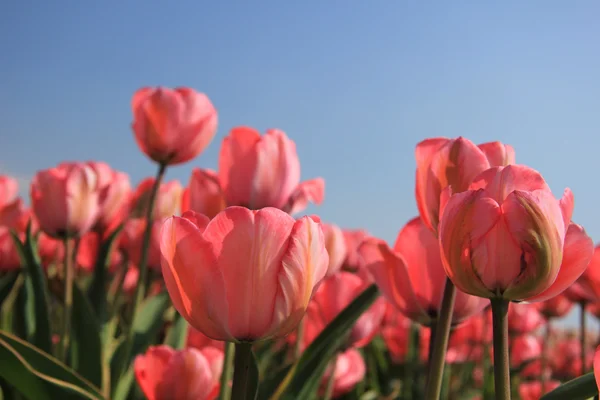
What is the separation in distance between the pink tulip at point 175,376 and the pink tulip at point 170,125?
573 mm

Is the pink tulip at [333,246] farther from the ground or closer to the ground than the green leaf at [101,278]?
farther from the ground

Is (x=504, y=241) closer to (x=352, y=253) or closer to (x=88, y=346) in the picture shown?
(x=88, y=346)

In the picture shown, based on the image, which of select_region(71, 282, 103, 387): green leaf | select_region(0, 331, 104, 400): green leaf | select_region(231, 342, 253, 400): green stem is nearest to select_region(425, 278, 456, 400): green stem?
select_region(231, 342, 253, 400): green stem

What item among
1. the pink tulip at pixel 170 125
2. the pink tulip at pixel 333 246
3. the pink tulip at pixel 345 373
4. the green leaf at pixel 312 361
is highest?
the pink tulip at pixel 170 125

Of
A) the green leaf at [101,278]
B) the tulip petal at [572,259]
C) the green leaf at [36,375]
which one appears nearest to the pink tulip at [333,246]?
the green leaf at [101,278]

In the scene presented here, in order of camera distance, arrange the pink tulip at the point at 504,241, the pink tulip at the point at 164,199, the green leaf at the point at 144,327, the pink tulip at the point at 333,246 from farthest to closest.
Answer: the pink tulip at the point at 164,199, the pink tulip at the point at 333,246, the green leaf at the point at 144,327, the pink tulip at the point at 504,241

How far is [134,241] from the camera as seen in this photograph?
1.97m

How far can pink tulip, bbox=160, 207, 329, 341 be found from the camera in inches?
21.5

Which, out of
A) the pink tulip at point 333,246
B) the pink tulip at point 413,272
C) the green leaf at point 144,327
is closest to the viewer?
the pink tulip at point 413,272

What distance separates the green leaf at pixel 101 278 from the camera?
163 cm

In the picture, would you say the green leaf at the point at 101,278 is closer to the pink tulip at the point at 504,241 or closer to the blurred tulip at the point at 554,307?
the pink tulip at the point at 504,241

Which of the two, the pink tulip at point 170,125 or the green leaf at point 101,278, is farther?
the green leaf at point 101,278

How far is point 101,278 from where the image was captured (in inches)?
65.6

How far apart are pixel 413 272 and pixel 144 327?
90cm
